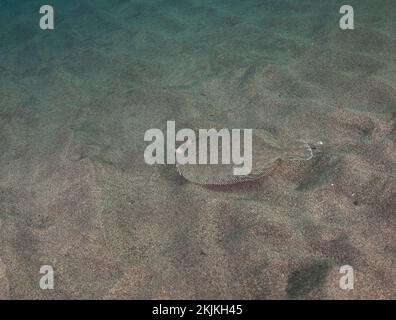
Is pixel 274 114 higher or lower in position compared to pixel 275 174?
higher

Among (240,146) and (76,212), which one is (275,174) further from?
(76,212)

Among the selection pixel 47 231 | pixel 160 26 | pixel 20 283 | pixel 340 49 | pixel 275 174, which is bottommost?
pixel 20 283

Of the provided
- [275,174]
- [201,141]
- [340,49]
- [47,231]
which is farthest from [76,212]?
[340,49]

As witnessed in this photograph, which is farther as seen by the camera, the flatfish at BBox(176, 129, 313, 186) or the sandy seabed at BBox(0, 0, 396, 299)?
the flatfish at BBox(176, 129, 313, 186)

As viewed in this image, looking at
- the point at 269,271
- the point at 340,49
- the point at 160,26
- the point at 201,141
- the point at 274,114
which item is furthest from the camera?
the point at 160,26

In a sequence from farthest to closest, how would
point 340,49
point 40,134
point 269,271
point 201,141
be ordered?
point 340,49, point 40,134, point 201,141, point 269,271

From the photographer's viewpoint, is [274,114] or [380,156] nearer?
[380,156]

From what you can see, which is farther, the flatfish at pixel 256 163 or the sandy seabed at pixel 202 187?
the flatfish at pixel 256 163

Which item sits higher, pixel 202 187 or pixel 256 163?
pixel 256 163
